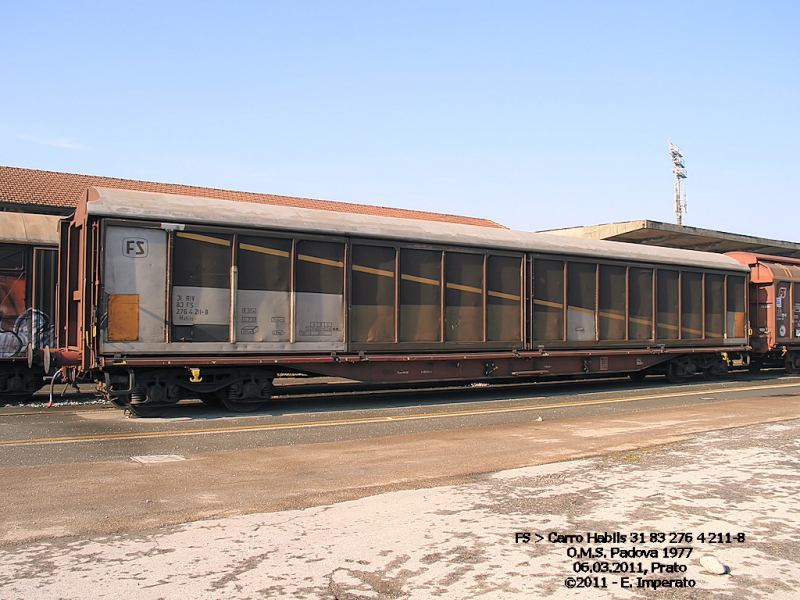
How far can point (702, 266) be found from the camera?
62.3 ft

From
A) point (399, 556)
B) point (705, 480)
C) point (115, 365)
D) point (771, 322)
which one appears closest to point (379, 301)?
point (115, 365)

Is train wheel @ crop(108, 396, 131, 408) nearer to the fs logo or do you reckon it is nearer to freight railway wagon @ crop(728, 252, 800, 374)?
the fs logo

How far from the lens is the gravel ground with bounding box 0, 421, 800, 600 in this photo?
3980mm

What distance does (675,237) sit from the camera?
27109 mm

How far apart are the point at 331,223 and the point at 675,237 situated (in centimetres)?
1850

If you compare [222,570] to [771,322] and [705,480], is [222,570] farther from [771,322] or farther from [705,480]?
[771,322]

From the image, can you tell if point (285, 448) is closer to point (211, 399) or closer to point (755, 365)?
point (211, 399)

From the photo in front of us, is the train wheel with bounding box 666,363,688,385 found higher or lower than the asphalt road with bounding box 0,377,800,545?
higher

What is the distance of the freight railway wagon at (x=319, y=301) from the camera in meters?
11.2

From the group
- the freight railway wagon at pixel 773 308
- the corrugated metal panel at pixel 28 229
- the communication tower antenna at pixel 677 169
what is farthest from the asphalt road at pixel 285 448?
the communication tower antenna at pixel 677 169

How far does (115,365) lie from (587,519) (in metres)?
8.22

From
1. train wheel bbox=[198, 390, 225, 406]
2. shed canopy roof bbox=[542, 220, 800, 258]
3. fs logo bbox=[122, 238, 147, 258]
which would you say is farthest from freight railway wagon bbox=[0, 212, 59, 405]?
shed canopy roof bbox=[542, 220, 800, 258]

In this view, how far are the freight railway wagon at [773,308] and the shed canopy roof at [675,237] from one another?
4.54 m

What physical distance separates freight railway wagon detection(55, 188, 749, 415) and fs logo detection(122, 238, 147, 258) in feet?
0.07
